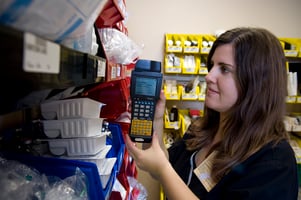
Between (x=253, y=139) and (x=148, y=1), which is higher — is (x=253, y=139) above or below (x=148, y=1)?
below

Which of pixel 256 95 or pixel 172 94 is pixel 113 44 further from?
pixel 172 94

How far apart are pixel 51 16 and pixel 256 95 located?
0.78m

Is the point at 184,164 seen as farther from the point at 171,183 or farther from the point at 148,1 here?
the point at 148,1

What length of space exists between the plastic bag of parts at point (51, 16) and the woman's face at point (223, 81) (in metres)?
0.68

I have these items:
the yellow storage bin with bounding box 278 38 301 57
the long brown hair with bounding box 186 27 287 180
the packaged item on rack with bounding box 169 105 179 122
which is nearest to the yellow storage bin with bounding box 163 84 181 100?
the packaged item on rack with bounding box 169 105 179 122

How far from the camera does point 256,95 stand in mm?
849

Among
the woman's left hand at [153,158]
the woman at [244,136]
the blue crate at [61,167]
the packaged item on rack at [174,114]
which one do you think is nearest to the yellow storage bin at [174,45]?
the packaged item on rack at [174,114]

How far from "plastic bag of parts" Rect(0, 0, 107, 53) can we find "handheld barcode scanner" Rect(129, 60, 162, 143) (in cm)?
52

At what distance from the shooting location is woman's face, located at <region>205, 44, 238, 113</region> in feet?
2.90

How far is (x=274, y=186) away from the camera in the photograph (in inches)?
27.9

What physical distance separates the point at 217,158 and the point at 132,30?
1903 millimetres

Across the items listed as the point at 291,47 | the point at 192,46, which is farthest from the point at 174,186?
the point at 291,47

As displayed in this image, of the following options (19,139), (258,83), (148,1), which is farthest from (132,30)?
(19,139)

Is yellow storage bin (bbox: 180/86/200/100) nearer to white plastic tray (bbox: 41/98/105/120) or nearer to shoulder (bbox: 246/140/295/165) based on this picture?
shoulder (bbox: 246/140/295/165)
